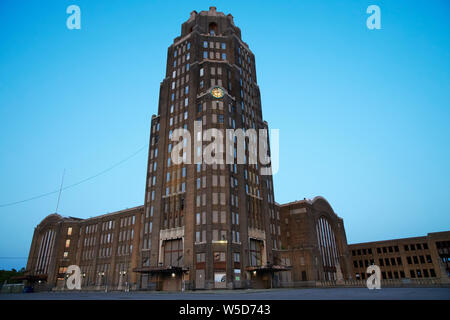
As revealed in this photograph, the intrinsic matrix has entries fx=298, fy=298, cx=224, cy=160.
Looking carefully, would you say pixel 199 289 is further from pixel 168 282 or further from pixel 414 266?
pixel 414 266

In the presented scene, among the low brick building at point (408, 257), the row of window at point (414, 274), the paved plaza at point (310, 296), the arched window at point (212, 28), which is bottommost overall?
the paved plaza at point (310, 296)

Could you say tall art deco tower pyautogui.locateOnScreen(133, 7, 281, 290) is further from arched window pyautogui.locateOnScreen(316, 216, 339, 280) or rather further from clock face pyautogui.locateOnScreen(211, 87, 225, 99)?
arched window pyautogui.locateOnScreen(316, 216, 339, 280)

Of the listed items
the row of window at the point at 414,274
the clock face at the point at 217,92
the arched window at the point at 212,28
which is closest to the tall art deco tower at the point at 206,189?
the clock face at the point at 217,92

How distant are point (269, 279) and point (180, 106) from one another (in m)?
46.5

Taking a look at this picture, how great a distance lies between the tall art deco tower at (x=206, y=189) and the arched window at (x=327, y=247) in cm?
1800

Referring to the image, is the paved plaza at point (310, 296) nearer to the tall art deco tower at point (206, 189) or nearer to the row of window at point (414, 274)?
the tall art deco tower at point (206, 189)

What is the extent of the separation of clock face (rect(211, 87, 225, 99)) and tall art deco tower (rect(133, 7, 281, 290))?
241 mm

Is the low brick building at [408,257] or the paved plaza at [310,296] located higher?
the low brick building at [408,257]

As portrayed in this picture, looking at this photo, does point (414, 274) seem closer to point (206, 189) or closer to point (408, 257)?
point (408, 257)

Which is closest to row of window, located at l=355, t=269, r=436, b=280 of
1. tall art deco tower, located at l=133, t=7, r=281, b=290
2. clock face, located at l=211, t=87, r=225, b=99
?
tall art deco tower, located at l=133, t=7, r=281, b=290

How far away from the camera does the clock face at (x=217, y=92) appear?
234ft

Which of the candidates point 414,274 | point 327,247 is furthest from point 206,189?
point 414,274

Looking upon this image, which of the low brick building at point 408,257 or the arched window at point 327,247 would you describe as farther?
the low brick building at point 408,257

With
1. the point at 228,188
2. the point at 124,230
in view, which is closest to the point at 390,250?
the point at 228,188
